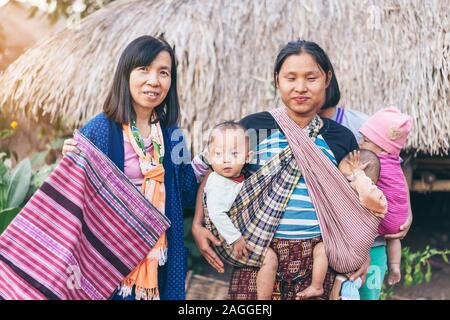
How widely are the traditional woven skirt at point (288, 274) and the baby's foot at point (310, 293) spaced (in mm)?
31

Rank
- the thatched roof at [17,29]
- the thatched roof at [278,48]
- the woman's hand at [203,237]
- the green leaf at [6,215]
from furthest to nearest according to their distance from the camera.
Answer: the thatched roof at [17,29] → the thatched roof at [278,48] → the green leaf at [6,215] → the woman's hand at [203,237]

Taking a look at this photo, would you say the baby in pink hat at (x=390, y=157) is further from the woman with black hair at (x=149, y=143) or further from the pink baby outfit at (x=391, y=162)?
the woman with black hair at (x=149, y=143)

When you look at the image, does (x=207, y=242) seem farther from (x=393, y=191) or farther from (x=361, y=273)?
(x=393, y=191)

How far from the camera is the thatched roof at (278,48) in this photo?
4867 millimetres

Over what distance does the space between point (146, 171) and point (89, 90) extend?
8.93ft

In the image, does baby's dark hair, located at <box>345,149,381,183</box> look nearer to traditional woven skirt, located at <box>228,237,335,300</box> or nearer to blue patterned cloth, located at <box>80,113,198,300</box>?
traditional woven skirt, located at <box>228,237,335,300</box>

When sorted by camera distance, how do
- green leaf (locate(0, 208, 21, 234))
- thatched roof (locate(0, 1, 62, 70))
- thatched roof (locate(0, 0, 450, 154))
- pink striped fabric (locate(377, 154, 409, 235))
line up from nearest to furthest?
pink striped fabric (locate(377, 154, 409, 235)), green leaf (locate(0, 208, 21, 234)), thatched roof (locate(0, 0, 450, 154)), thatched roof (locate(0, 1, 62, 70))

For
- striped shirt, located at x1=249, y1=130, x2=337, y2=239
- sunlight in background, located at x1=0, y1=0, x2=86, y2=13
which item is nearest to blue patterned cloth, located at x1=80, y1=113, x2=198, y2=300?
striped shirt, located at x1=249, y1=130, x2=337, y2=239

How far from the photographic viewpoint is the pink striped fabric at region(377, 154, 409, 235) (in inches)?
106

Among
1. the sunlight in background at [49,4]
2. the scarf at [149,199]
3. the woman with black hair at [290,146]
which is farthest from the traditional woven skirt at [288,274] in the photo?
the sunlight in background at [49,4]

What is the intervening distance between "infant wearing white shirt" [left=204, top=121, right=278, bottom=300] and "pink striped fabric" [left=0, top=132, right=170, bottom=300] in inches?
9.6

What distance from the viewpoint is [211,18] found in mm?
5027

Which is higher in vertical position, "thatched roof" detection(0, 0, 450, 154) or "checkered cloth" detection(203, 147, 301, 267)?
"thatched roof" detection(0, 0, 450, 154)
